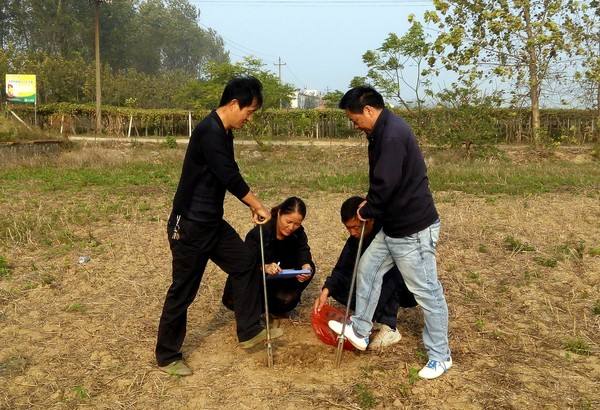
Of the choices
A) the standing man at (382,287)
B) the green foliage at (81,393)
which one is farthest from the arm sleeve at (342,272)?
the green foliage at (81,393)

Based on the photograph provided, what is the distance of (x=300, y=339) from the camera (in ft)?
14.2

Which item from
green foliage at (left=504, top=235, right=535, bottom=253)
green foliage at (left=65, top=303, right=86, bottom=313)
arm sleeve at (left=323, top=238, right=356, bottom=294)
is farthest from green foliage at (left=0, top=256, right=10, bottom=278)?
green foliage at (left=504, top=235, right=535, bottom=253)

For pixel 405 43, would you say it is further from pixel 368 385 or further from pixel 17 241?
pixel 368 385

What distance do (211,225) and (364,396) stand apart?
140 cm

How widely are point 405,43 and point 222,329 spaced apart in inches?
683

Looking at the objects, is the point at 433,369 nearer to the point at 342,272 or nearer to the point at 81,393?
the point at 342,272

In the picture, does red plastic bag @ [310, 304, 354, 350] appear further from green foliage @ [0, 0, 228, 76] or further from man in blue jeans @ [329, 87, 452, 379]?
green foliage @ [0, 0, 228, 76]

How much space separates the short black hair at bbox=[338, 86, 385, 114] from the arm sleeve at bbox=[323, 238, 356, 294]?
114cm

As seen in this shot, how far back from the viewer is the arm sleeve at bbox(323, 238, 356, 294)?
13.7 feet

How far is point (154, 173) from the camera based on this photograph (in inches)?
522

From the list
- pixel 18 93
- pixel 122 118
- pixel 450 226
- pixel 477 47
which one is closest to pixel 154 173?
pixel 450 226

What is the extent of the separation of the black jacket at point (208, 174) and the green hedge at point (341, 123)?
44.2ft

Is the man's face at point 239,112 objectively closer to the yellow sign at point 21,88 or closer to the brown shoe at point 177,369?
the brown shoe at point 177,369

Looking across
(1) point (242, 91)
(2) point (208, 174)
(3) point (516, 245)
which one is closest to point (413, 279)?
(2) point (208, 174)
